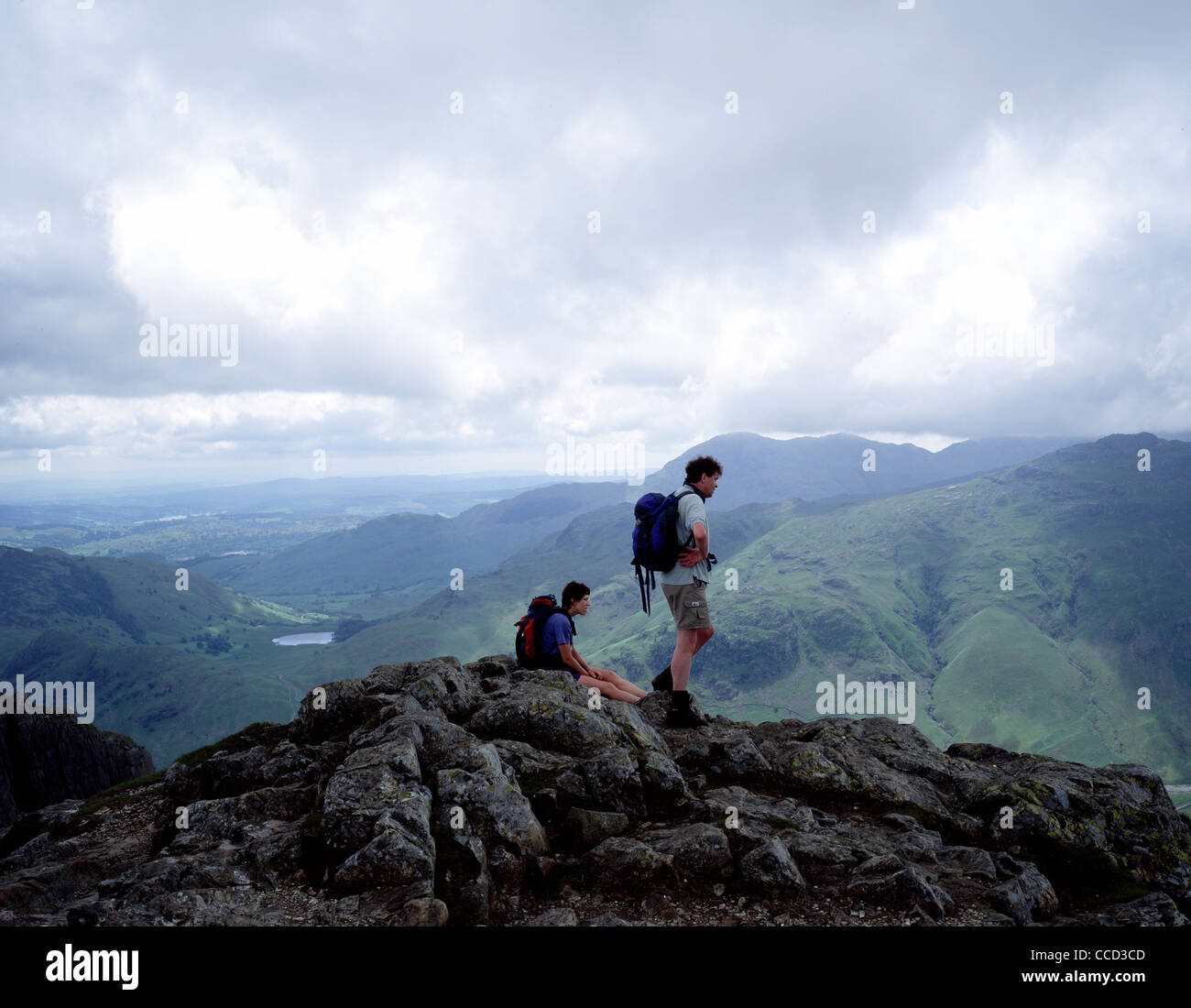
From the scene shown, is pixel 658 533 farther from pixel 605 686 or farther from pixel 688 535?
pixel 605 686

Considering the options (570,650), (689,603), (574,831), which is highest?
(689,603)

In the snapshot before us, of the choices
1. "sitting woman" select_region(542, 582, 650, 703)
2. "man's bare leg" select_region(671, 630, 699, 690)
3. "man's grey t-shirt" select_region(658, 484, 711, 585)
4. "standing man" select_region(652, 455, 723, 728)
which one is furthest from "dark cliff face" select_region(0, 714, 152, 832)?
"man's grey t-shirt" select_region(658, 484, 711, 585)

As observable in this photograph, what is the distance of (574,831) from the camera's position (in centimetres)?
1263

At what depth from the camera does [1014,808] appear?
1517cm

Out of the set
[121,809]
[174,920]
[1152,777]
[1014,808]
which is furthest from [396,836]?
[1152,777]

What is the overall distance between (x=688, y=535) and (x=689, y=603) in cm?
190

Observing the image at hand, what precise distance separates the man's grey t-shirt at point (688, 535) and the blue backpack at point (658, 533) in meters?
0.12

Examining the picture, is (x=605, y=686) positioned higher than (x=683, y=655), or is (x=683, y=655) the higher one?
(x=683, y=655)

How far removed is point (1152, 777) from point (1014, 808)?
7.32 meters

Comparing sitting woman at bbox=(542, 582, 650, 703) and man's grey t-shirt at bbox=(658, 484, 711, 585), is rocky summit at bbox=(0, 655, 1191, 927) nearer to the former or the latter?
sitting woman at bbox=(542, 582, 650, 703)

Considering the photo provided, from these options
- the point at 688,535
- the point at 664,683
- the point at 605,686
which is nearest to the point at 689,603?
the point at 688,535

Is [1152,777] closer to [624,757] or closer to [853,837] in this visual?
[853,837]

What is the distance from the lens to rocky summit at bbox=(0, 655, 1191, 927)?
35.1 ft

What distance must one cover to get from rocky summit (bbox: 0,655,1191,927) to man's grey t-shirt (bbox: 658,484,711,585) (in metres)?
3.85
